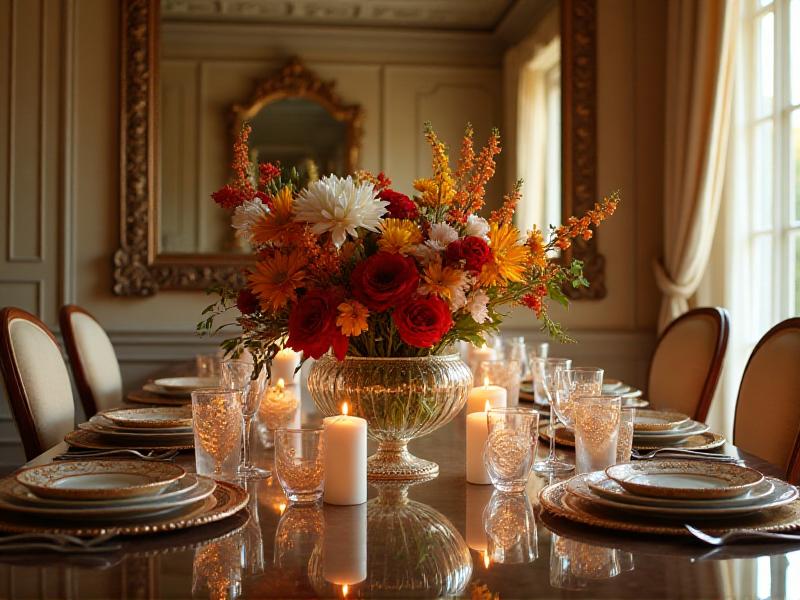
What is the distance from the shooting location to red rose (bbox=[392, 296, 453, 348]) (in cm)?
136

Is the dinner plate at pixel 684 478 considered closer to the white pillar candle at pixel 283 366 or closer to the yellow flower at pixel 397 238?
the yellow flower at pixel 397 238

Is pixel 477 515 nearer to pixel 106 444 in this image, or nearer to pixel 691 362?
pixel 106 444

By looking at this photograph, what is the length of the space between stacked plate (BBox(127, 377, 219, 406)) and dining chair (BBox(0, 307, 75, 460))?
0.18m

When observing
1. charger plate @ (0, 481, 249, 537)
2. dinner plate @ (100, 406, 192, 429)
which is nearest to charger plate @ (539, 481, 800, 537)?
charger plate @ (0, 481, 249, 537)

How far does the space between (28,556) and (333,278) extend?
59 centimetres

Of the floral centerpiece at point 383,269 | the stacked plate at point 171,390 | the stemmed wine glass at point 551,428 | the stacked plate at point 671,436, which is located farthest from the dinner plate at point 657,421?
the stacked plate at point 171,390

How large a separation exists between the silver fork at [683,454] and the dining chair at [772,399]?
0.89 feet

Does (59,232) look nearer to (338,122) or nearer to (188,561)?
(338,122)

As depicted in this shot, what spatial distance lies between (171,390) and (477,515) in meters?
1.32

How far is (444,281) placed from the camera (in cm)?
138

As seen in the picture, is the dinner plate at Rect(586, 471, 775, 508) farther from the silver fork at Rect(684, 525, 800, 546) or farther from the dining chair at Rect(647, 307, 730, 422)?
the dining chair at Rect(647, 307, 730, 422)

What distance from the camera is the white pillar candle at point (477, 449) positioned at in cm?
144

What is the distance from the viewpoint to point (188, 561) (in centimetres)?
101

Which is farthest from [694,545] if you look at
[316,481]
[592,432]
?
[316,481]
